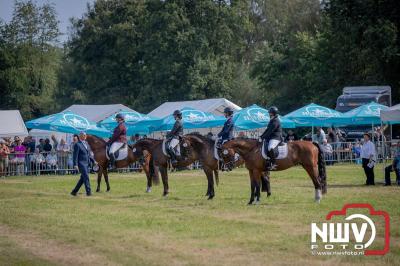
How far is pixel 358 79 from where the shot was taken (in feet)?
213

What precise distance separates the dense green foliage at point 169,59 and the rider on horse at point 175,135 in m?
38.3

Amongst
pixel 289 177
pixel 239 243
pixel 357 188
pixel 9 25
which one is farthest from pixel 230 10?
pixel 239 243

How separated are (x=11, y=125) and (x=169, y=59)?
29.5 m

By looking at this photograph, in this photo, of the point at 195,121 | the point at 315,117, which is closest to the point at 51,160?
the point at 195,121

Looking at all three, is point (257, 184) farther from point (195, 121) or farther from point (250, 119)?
point (195, 121)

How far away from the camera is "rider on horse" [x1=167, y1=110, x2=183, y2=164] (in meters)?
26.4

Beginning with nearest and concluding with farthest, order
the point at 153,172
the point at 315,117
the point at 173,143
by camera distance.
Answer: the point at 173,143
the point at 153,172
the point at 315,117

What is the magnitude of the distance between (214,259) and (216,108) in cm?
4001

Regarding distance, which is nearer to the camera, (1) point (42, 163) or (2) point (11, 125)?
(1) point (42, 163)

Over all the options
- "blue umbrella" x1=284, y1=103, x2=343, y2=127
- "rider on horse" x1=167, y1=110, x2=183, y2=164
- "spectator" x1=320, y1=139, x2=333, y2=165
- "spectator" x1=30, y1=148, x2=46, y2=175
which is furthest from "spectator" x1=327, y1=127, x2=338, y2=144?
"rider on horse" x1=167, y1=110, x2=183, y2=164

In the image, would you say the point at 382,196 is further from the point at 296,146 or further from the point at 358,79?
the point at 358,79

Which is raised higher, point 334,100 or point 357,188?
point 334,100

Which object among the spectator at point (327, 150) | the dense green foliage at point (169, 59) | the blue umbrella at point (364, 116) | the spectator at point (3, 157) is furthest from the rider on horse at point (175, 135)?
the dense green foliage at point (169, 59)

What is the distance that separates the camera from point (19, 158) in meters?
42.3
